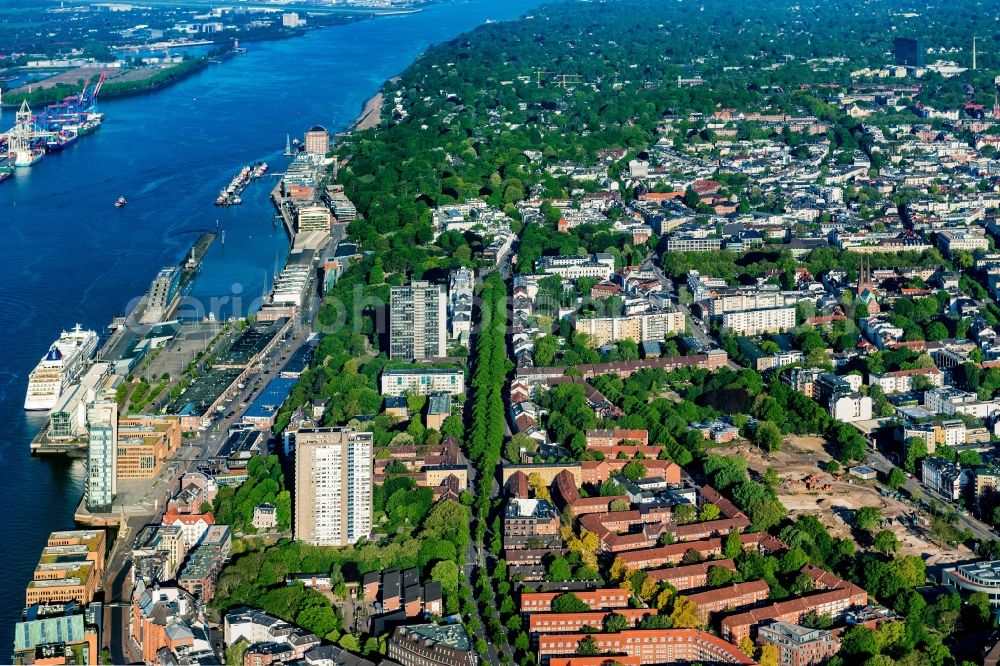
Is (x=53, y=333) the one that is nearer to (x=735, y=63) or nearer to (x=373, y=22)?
(x=735, y=63)

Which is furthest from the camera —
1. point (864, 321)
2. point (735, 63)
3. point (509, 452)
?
point (735, 63)

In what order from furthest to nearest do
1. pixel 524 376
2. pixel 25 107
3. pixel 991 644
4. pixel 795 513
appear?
pixel 25 107
pixel 524 376
pixel 795 513
pixel 991 644

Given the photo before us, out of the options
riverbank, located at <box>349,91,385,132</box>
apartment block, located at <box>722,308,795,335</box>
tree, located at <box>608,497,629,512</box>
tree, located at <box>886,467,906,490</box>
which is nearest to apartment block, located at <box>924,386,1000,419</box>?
tree, located at <box>886,467,906,490</box>

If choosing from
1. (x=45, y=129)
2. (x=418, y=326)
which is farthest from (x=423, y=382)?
(x=45, y=129)

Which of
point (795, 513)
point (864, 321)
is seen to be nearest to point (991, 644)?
point (795, 513)

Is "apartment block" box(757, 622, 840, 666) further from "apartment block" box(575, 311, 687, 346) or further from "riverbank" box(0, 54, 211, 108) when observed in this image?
"riverbank" box(0, 54, 211, 108)

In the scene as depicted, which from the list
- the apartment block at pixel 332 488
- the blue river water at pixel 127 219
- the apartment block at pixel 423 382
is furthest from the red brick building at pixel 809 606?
the apartment block at pixel 423 382
